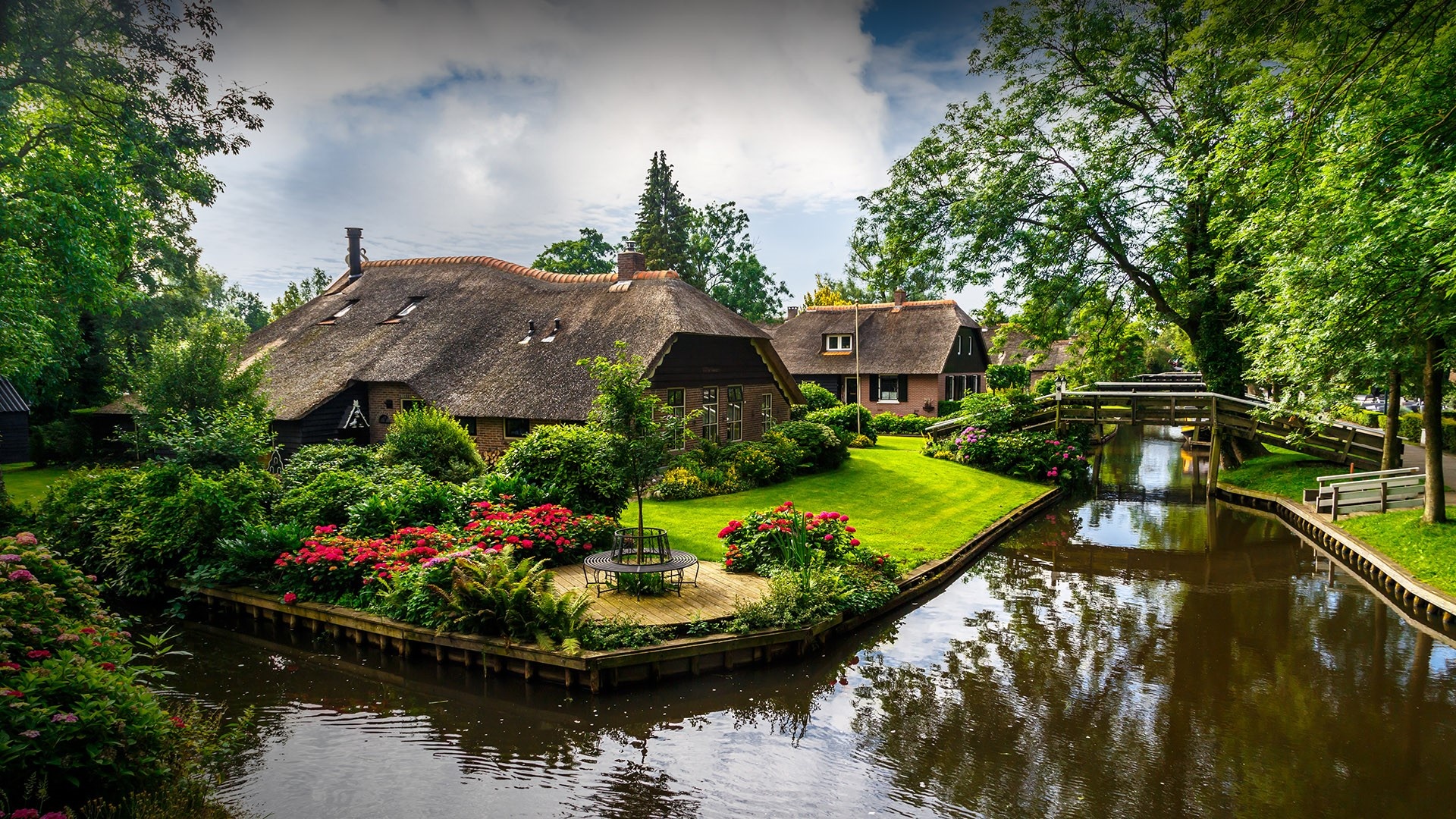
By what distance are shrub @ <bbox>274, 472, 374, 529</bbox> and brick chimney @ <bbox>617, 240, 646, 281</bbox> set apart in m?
12.8

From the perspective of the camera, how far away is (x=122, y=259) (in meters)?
18.2

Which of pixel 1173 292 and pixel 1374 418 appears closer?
pixel 1173 292

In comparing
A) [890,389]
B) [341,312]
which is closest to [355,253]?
[341,312]

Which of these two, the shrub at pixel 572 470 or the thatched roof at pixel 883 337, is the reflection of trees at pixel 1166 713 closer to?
the shrub at pixel 572 470

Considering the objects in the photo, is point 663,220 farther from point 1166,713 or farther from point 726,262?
point 1166,713

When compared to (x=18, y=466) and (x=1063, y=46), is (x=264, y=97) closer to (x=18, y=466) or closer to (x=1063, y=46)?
(x=18, y=466)

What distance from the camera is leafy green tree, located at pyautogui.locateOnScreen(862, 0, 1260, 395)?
72.0 ft

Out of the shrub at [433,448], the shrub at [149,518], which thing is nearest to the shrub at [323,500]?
the shrub at [149,518]

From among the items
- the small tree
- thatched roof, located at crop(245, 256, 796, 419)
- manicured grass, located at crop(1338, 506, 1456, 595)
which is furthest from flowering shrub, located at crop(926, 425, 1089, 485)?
the small tree

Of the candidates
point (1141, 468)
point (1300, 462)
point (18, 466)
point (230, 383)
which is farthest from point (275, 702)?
point (1141, 468)

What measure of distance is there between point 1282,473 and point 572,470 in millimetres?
22027

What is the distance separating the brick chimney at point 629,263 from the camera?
25219mm

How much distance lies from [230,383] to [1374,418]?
38880 millimetres

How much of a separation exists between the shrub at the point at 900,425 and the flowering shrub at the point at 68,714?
3012 cm
